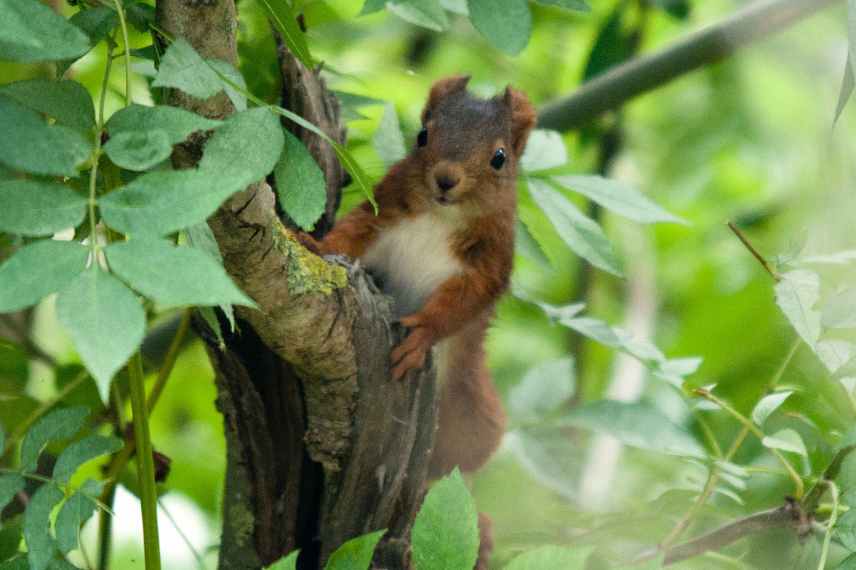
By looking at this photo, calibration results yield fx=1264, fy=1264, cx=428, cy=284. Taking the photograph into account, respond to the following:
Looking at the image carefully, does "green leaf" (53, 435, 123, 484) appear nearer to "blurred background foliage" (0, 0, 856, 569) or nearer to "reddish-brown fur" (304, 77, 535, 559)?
"blurred background foliage" (0, 0, 856, 569)

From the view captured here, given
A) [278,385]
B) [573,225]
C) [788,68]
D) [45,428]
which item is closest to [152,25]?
[45,428]

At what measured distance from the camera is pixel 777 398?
1145mm

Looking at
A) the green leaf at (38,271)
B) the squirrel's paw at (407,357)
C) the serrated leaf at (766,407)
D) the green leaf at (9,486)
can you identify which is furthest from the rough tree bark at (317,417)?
the green leaf at (38,271)

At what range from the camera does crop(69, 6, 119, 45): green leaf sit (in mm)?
842

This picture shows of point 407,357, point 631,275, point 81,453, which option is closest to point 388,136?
point 407,357

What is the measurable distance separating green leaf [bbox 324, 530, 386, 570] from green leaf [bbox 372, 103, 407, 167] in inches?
28.0

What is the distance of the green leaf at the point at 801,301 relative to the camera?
3.57 ft

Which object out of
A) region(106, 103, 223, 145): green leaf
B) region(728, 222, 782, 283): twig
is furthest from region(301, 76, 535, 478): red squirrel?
region(106, 103, 223, 145): green leaf

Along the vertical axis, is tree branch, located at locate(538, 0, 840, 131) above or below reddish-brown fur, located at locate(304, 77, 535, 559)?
above

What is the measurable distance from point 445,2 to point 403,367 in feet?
1.19

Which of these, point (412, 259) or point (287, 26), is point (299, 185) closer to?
point (287, 26)

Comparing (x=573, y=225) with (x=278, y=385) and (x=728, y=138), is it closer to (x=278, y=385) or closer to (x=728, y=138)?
(x=278, y=385)

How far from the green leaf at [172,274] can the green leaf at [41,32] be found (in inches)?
4.7

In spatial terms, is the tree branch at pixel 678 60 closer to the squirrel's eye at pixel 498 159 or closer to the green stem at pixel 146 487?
the squirrel's eye at pixel 498 159
